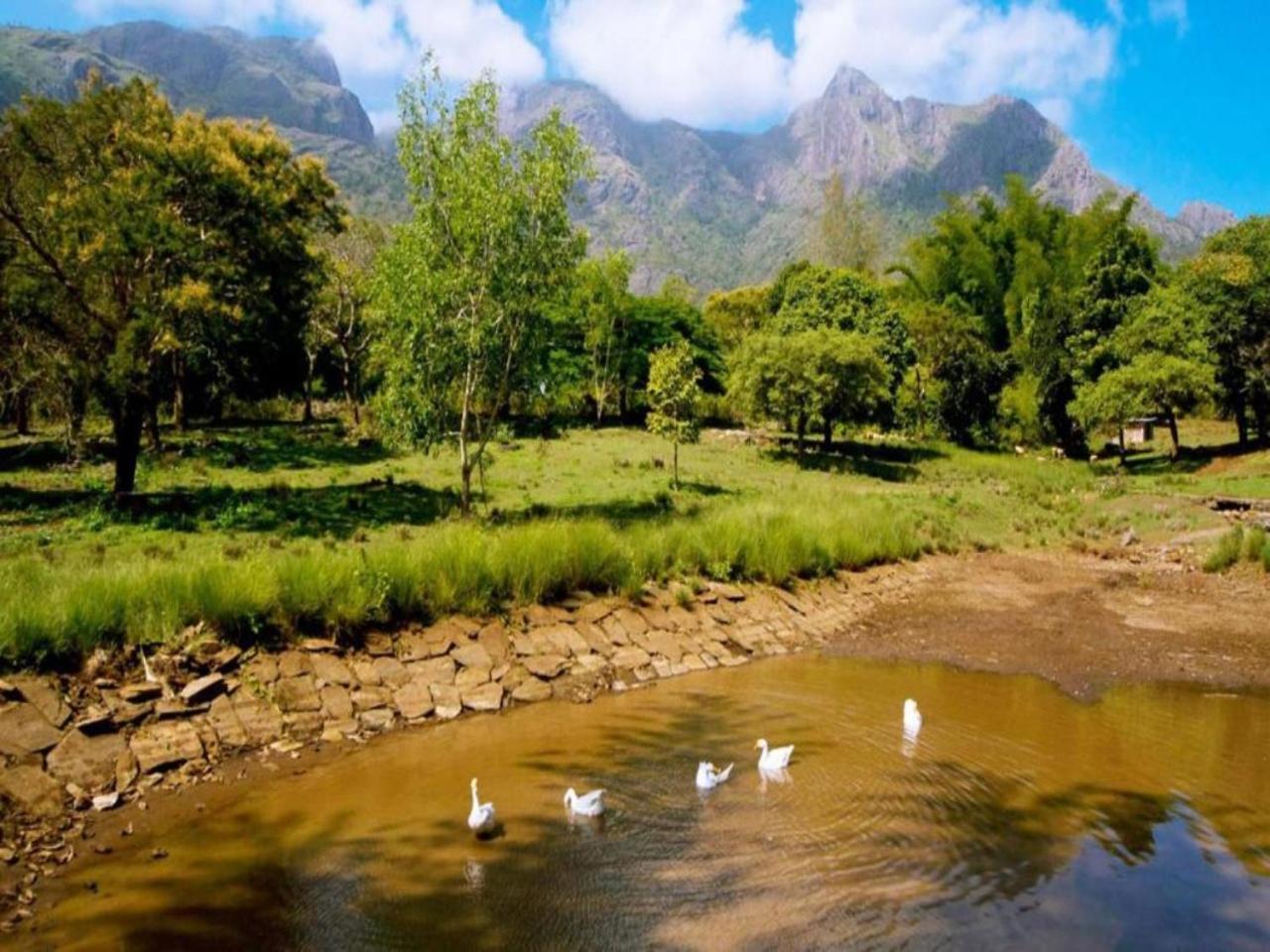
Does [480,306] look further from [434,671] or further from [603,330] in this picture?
[603,330]

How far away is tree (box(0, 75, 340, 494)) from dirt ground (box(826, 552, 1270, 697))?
18.2m

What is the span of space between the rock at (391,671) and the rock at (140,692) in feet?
8.91

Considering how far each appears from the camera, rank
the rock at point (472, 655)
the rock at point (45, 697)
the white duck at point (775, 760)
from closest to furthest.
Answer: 1. the rock at point (45, 697)
2. the white duck at point (775, 760)
3. the rock at point (472, 655)

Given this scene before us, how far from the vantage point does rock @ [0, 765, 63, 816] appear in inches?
311

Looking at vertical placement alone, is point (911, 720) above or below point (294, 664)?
below

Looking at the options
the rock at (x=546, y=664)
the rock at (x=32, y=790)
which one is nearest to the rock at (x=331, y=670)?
the rock at (x=546, y=664)

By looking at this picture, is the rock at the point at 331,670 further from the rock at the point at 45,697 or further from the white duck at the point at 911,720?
the white duck at the point at 911,720

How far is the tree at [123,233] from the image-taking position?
775 inches

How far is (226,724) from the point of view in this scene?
32.0 feet

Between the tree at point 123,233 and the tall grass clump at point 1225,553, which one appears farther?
the tall grass clump at point 1225,553

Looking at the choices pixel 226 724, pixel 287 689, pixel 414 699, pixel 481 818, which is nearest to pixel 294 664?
pixel 287 689

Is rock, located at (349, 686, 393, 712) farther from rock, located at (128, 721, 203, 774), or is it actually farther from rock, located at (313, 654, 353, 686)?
rock, located at (128, 721, 203, 774)

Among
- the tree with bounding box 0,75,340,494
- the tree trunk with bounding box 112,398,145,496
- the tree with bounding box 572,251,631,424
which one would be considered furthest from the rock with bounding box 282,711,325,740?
the tree with bounding box 572,251,631,424

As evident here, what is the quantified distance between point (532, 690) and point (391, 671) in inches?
81.7
